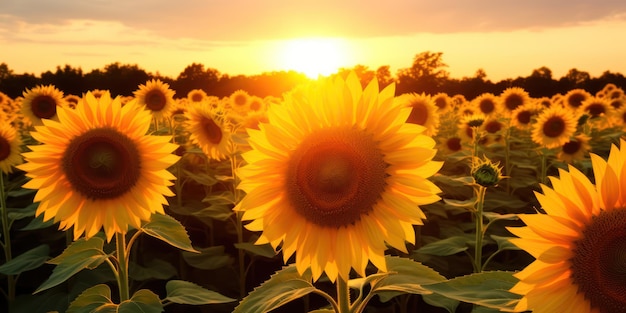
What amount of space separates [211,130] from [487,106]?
7.67 m

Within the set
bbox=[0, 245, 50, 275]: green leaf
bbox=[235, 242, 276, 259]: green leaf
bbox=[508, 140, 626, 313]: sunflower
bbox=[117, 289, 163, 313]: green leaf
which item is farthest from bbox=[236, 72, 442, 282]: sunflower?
bbox=[0, 245, 50, 275]: green leaf

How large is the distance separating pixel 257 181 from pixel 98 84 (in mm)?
35007

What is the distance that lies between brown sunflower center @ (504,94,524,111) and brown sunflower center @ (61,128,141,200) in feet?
33.9

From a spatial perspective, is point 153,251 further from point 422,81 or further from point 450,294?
point 422,81

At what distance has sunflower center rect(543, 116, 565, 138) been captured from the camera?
8.44 m

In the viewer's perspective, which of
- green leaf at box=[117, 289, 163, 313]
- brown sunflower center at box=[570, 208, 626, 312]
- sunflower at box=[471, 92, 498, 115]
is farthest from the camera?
sunflower at box=[471, 92, 498, 115]

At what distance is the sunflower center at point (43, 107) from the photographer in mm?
9039

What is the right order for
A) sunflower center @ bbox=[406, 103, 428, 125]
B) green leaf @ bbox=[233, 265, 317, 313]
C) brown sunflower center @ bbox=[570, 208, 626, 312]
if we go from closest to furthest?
brown sunflower center @ bbox=[570, 208, 626, 312] → green leaf @ bbox=[233, 265, 317, 313] → sunflower center @ bbox=[406, 103, 428, 125]

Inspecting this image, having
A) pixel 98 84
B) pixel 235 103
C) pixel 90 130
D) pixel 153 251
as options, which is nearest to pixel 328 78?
pixel 90 130

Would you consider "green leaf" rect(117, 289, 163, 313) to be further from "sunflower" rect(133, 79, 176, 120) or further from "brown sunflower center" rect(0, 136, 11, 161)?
"sunflower" rect(133, 79, 176, 120)

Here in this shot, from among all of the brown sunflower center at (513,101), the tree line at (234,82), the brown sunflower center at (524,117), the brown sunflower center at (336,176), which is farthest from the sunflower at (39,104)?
the tree line at (234,82)

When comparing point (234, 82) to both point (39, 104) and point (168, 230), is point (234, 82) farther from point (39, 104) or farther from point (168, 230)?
point (168, 230)

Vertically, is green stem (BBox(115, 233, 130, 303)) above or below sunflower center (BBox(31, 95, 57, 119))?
below

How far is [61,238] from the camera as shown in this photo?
595 centimetres
